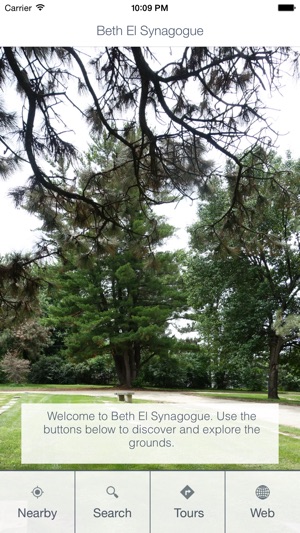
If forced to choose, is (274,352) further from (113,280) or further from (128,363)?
(113,280)

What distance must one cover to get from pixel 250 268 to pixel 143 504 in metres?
1.48

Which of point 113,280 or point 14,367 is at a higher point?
point 113,280

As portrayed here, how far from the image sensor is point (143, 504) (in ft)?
3.50

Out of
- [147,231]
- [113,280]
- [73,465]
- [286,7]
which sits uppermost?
[286,7]

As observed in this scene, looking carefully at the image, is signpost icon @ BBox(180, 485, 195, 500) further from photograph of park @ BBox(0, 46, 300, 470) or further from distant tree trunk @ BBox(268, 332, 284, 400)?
distant tree trunk @ BBox(268, 332, 284, 400)

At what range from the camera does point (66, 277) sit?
2.50 m

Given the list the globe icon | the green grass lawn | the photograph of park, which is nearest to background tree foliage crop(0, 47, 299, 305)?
the photograph of park

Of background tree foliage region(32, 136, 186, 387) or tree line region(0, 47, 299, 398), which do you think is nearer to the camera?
tree line region(0, 47, 299, 398)

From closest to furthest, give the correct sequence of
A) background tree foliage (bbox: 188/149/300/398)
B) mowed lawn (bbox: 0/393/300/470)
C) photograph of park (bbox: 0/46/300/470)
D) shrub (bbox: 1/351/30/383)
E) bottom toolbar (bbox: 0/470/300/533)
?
bottom toolbar (bbox: 0/470/300/533)
mowed lawn (bbox: 0/393/300/470)
photograph of park (bbox: 0/46/300/470)
background tree foliage (bbox: 188/149/300/398)
shrub (bbox: 1/351/30/383)

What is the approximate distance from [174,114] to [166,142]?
18 cm

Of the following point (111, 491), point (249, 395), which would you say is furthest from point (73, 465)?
point (249, 395)

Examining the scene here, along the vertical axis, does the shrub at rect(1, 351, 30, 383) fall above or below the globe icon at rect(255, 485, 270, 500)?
above

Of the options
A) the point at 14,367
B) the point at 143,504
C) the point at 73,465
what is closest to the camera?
the point at 143,504

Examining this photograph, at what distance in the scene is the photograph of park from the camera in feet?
6.18
